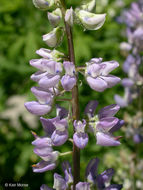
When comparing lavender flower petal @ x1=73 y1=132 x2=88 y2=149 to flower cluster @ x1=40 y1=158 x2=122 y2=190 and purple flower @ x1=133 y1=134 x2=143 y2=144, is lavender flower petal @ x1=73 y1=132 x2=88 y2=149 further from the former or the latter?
purple flower @ x1=133 y1=134 x2=143 y2=144

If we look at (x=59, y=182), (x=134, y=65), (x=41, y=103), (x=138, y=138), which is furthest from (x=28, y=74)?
(x=59, y=182)

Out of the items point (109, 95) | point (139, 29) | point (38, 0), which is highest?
point (38, 0)

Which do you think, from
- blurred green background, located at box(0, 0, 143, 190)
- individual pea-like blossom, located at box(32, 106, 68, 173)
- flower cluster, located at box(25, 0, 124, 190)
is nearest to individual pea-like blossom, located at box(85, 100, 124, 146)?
flower cluster, located at box(25, 0, 124, 190)

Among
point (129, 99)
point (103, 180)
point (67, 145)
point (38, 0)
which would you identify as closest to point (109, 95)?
point (129, 99)

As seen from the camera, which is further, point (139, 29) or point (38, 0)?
point (139, 29)

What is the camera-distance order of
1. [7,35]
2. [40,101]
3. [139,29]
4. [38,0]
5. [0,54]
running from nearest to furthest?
1. [38,0]
2. [40,101]
3. [139,29]
4. [7,35]
5. [0,54]

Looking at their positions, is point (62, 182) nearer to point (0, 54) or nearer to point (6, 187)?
point (6, 187)

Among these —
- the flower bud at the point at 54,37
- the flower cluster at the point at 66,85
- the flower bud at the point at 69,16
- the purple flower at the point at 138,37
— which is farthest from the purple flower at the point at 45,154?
the purple flower at the point at 138,37
